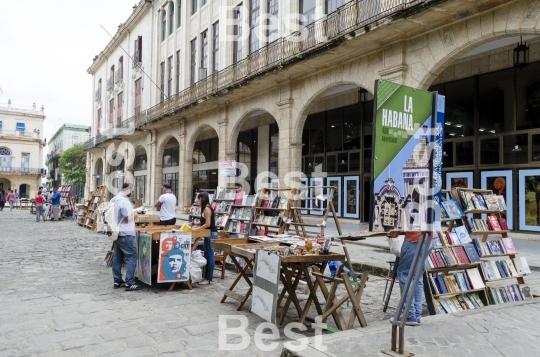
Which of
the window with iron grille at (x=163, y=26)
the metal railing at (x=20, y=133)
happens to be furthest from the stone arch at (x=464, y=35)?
the metal railing at (x=20, y=133)

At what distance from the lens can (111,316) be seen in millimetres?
5590

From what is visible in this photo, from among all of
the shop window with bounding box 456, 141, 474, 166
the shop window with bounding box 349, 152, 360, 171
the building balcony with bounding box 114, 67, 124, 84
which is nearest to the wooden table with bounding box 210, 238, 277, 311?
the shop window with bounding box 456, 141, 474, 166

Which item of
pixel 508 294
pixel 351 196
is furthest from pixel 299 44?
pixel 508 294

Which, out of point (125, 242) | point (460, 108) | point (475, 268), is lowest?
point (475, 268)

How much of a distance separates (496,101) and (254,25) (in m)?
10.7

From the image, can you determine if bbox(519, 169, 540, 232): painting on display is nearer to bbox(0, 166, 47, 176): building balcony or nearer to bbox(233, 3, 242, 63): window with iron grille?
bbox(233, 3, 242, 63): window with iron grille

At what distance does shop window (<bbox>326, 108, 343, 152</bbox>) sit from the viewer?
19.0 m

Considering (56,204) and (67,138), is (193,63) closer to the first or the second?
(56,204)

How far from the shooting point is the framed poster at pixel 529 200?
12320mm

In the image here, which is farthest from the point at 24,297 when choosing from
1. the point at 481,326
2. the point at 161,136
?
the point at 161,136

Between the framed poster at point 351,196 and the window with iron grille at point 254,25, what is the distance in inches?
274

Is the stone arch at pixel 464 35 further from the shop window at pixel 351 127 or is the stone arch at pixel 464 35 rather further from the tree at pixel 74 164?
the tree at pixel 74 164

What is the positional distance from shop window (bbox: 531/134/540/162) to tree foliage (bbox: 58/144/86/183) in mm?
52743

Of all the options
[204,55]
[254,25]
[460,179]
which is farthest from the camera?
[204,55]
